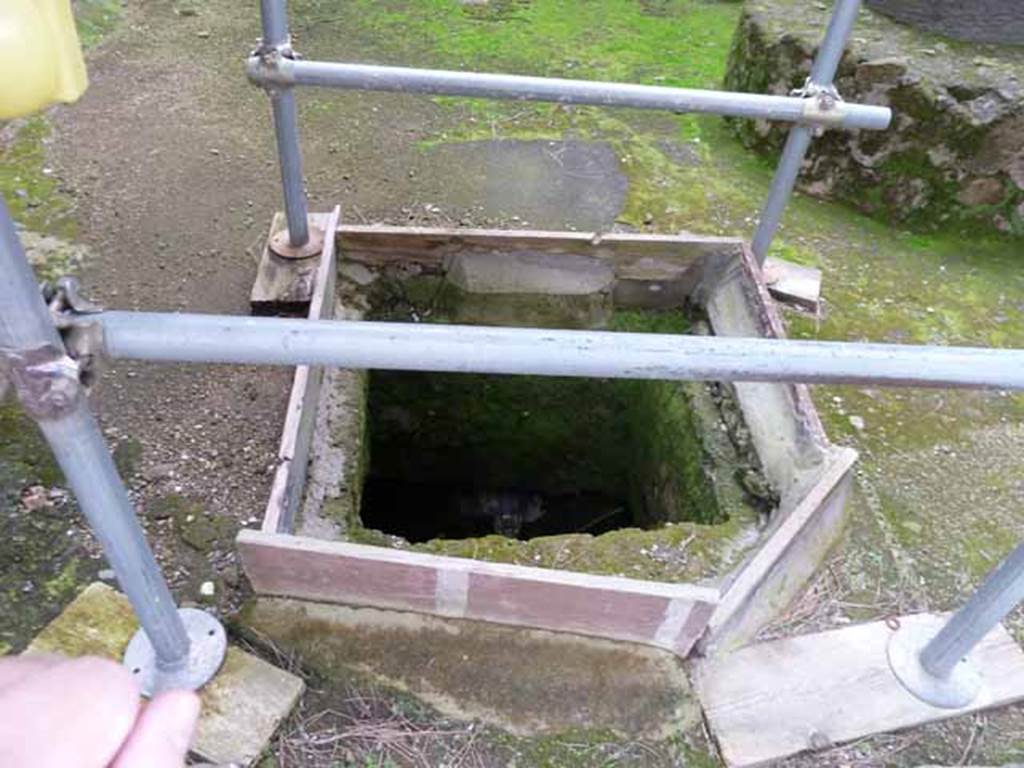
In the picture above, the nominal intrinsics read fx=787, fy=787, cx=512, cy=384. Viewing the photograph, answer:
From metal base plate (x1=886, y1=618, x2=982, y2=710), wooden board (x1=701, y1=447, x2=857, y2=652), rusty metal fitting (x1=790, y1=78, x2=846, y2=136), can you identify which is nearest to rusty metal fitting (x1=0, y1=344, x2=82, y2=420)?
wooden board (x1=701, y1=447, x2=857, y2=652)

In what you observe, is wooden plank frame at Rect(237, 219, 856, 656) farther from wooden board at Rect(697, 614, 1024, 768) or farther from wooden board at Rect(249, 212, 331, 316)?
wooden board at Rect(249, 212, 331, 316)

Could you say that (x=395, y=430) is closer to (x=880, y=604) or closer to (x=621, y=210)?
(x=621, y=210)

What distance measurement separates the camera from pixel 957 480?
264 cm

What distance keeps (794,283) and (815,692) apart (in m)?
1.76

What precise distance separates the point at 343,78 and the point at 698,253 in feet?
4.52

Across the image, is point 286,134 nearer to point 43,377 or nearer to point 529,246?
point 529,246

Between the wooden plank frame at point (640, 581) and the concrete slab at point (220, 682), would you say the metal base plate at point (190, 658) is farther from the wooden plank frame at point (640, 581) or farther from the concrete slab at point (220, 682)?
the wooden plank frame at point (640, 581)

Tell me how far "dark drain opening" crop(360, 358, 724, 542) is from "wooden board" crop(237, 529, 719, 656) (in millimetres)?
829

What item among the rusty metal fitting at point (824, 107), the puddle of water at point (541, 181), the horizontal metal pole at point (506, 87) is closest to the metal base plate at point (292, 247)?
the horizontal metal pole at point (506, 87)

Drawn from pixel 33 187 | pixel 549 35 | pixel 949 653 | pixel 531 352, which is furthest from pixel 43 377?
pixel 549 35

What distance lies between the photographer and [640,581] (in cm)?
191

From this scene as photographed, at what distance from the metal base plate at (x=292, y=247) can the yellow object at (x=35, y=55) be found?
2.11 meters

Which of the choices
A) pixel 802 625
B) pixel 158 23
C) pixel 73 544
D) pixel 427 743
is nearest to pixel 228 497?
pixel 73 544

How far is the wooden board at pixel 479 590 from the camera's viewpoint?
74.4 inches
